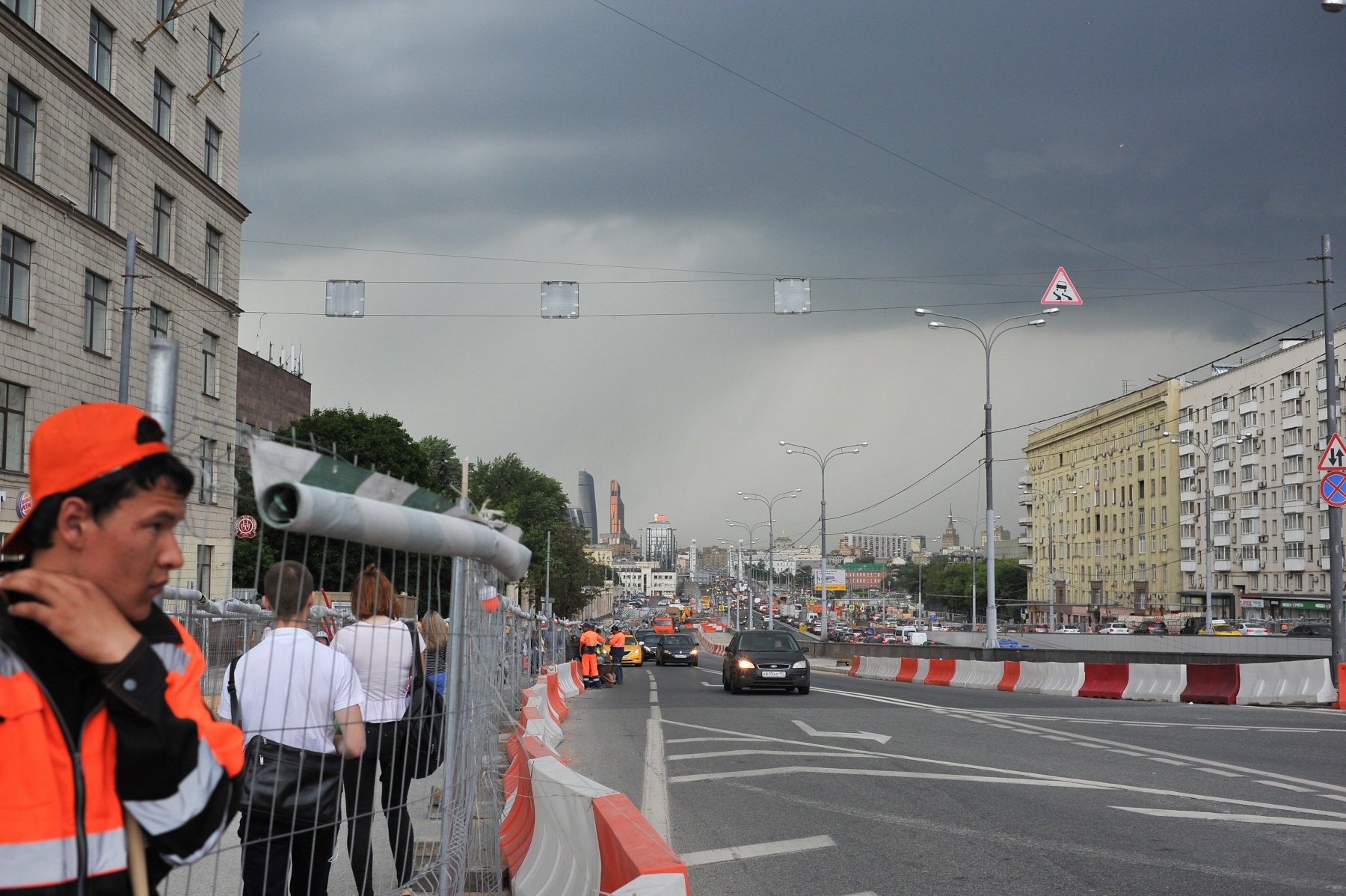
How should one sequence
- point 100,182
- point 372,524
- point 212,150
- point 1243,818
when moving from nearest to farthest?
point 372,524, point 1243,818, point 100,182, point 212,150

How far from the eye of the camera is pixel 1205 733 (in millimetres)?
16562

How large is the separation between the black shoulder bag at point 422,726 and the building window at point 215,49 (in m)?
37.4

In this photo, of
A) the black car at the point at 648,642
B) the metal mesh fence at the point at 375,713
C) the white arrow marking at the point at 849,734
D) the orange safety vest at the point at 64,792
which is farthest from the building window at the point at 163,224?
the orange safety vest at the point at 64,792

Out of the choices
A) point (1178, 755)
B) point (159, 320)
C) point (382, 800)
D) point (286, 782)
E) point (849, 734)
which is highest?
point (159, 320)

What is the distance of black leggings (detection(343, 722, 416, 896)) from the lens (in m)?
5.18

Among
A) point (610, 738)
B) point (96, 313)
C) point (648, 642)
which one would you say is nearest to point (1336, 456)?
point (610, 738)

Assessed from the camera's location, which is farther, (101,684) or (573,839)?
(573,839)

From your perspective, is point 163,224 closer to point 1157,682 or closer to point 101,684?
point 1157,682

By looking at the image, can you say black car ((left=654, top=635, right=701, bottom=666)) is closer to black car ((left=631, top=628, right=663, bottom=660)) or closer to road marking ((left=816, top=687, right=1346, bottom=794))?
black car ((left=631, top=628, right=663, bottom=660))

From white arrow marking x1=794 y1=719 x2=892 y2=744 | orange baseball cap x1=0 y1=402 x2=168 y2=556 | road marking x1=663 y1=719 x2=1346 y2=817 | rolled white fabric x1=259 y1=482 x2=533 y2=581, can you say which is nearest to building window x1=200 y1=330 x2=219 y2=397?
white arrow marking x1=794 y1=719 x2=892 y2=744

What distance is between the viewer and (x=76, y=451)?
6.72 feet

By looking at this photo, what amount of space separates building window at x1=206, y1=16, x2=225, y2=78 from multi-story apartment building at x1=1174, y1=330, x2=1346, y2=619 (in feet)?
208

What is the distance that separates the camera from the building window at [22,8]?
2834 cm

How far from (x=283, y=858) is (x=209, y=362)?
1476 inches
